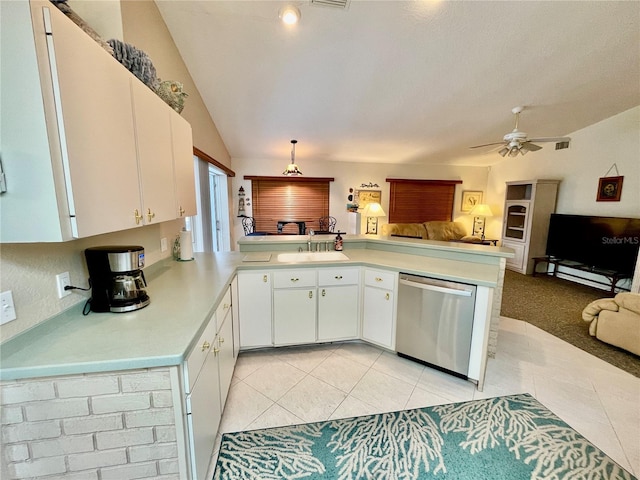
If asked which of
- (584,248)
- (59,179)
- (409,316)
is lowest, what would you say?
(409,316)

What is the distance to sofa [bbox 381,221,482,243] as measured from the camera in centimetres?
616

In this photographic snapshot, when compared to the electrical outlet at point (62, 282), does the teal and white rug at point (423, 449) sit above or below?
below

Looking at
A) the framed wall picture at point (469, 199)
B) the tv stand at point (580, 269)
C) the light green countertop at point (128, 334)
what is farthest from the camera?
the framed wall picture at point (469, 199)

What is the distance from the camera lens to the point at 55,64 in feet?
2.66

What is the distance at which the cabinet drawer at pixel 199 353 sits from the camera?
105cm

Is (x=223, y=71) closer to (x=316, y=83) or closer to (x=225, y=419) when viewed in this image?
(x=316, y=83)

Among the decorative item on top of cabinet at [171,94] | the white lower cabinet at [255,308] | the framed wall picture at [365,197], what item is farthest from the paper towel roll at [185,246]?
the framed wall picture at [365,197]

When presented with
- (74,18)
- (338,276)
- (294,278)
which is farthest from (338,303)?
(74,18)

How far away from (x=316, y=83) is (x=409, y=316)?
117 inches

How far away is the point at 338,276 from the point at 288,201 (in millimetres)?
4202

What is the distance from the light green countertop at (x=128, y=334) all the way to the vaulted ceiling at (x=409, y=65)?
93.3 inches

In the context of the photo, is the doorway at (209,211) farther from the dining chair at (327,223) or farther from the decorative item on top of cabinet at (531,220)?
the decorative item on top of cabinet at (531,220)

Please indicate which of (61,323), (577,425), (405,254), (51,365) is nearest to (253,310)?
(61,323)

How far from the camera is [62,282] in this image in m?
1.18
